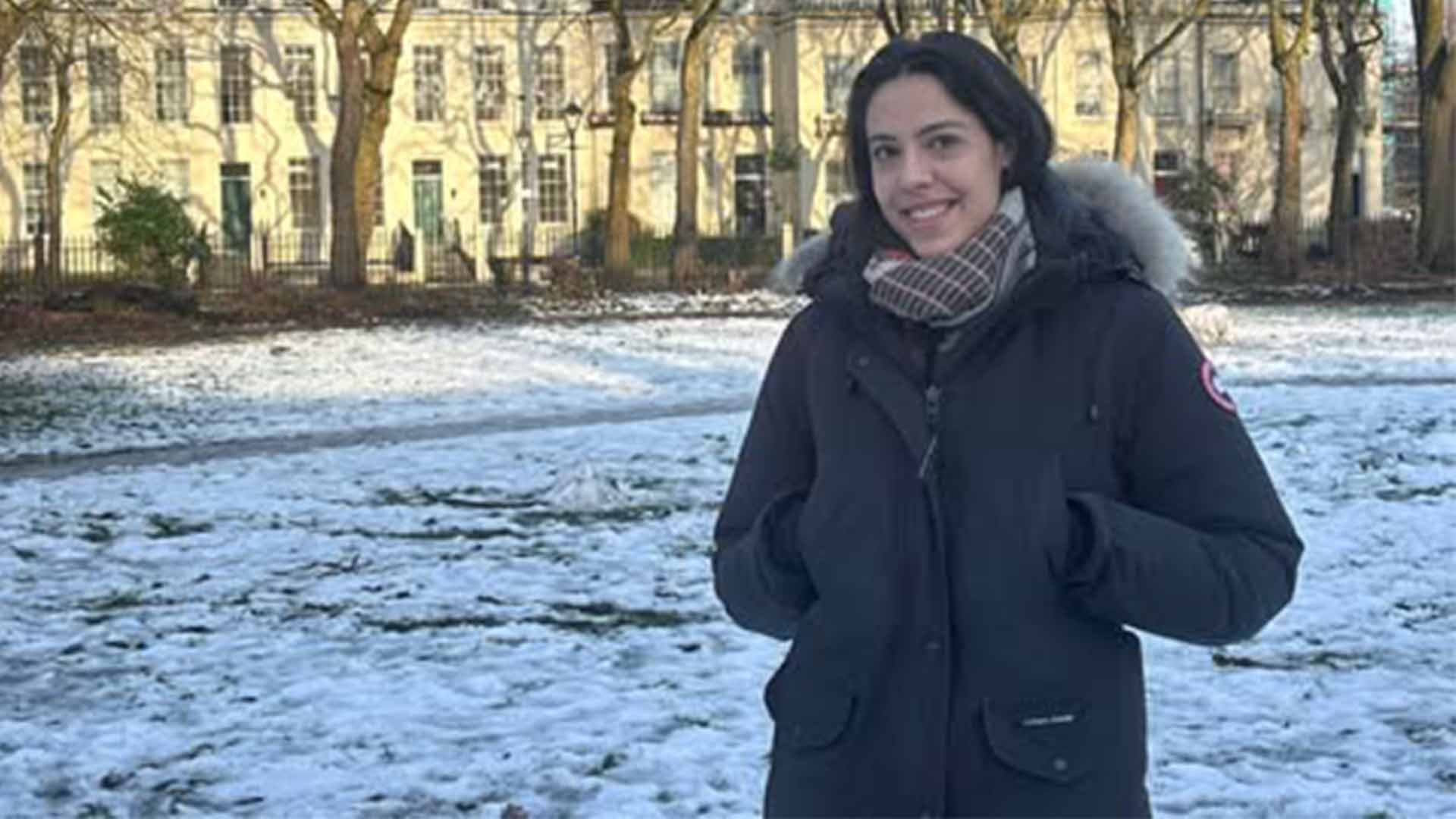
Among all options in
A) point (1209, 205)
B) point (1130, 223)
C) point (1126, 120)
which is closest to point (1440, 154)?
point (1209, 205)

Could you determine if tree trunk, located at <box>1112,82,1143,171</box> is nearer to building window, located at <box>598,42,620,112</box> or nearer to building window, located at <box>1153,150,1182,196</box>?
building window, located at <box>1153,150,1182,196</box>

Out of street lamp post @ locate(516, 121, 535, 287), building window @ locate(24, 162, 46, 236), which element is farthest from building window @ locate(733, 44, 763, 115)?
building window @ locate(24, 162, 46, 236)

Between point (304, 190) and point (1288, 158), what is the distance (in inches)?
1243

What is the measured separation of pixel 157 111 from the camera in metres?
55.4

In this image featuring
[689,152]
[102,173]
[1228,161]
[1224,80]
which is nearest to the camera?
[689,152]

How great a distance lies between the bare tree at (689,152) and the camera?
1549 inches

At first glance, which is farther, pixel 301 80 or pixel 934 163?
pixel 301 80

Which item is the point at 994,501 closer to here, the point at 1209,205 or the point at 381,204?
the point at 1209,205

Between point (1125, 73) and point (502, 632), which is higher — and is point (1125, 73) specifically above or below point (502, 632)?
above

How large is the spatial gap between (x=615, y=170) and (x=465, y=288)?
16.4 ft

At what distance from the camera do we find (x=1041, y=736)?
2.47 meters

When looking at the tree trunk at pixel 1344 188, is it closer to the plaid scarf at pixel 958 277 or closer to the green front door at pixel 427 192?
the green front door at pixel 427 192

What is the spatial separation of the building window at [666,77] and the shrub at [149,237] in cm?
2615

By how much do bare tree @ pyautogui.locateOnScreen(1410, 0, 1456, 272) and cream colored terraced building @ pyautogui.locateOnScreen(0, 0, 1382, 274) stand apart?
Answer: 795 inches
